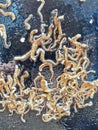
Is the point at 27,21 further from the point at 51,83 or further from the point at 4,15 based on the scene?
the point at 51,83

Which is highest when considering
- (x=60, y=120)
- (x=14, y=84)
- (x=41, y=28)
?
(x=41, y=28)

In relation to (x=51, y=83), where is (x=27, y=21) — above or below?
above

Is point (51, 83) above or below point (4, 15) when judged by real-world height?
below

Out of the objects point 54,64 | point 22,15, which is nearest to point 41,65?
point 54,64

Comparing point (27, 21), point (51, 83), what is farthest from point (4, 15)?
point (51, 83)

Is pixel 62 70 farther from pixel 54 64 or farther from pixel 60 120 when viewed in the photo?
pixel 60 120

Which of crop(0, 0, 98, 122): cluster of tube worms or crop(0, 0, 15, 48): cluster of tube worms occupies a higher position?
crop(0, 0, 15, 48): cluster of tube worms

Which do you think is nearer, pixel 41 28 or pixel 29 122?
pixel 41 28

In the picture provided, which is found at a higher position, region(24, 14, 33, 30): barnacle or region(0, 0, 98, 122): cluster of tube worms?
region(24, 14, 33, 30): barnacle
